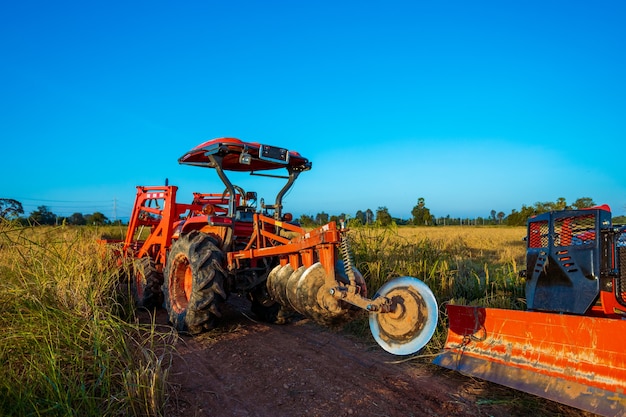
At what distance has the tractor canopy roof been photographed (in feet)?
17.0

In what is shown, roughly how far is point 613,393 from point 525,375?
600 millimetres

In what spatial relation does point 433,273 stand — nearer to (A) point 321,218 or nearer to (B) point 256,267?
(B) point 256,267

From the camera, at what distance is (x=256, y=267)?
A: 5453 mm

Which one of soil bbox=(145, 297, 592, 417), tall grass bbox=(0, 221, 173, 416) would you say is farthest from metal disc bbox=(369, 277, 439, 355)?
tall grass bbox=(0, 221, 173, 416)

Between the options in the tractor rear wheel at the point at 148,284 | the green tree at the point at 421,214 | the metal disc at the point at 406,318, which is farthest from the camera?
the green tree at the point at 421,214

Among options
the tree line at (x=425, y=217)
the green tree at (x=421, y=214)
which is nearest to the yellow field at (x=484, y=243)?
the tree line at (x=425, y=217)

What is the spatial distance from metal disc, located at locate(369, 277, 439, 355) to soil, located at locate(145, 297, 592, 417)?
400 mm

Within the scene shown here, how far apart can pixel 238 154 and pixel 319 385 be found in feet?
9.80

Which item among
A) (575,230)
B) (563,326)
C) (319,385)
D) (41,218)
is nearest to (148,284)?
(41,218)

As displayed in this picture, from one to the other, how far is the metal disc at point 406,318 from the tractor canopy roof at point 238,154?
231 cm

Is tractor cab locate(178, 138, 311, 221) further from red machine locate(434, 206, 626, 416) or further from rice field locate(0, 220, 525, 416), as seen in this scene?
red machine locate(434, 206, 626, 416)

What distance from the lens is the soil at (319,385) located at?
10.7ft

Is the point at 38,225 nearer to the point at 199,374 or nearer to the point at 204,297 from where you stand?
the point at 204,297

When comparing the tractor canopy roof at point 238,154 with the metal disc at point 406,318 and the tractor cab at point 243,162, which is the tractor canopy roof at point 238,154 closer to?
the tractor cab at point 243,162
